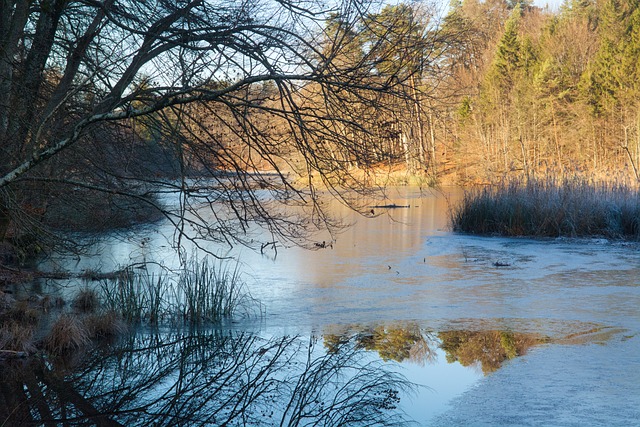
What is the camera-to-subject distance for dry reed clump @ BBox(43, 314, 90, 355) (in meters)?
6.63

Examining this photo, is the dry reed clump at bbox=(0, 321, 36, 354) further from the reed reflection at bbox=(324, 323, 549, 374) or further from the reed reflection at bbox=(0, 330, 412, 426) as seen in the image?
the reed reflection at bbox=(324, 323, 549, 374)

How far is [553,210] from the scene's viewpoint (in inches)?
589

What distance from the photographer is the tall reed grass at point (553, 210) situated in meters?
14.5

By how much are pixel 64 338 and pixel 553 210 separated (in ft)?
35.5

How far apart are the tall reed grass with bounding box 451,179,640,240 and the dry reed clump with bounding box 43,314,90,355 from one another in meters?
10.5

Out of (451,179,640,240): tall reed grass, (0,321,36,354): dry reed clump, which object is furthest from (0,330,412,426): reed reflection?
(451,179,640,240): tall reed grass

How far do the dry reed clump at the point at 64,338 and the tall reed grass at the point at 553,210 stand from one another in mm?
10455

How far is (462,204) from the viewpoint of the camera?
16906mm

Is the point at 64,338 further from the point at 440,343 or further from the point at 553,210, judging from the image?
the point at 553,210

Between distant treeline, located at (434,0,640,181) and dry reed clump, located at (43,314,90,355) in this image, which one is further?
distant treeline, located at (434,0,640,181)

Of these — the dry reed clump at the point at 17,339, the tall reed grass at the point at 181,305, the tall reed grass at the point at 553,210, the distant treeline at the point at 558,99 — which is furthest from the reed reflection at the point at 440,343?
the distant treeline at the point at 558,99

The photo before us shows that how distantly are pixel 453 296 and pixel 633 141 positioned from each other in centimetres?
2688

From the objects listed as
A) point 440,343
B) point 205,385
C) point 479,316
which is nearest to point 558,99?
point 479,316

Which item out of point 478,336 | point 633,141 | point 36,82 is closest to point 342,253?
point 478,336
